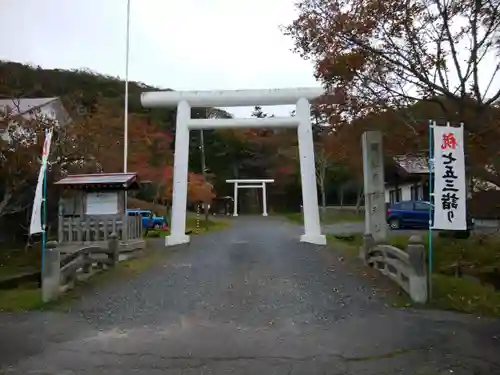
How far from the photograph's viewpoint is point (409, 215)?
26156 mm

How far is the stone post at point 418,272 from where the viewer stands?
841 cm

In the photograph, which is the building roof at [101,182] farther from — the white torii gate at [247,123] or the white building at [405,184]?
the white building at [405,184]

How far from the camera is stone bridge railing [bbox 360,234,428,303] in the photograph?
8.42 m

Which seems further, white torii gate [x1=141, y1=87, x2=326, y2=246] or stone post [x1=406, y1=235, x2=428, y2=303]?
white torii gate [x1=141, y1=87, x2=326, y2=246]

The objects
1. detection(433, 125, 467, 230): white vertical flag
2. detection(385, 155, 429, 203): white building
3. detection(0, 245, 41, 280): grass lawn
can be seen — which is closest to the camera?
detection(433, 125, 467, 230): white vertical flag

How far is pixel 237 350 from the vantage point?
5934 mm

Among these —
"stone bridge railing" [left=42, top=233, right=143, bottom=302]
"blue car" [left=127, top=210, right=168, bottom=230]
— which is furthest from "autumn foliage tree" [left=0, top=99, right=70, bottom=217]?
"blue car" [left=127, top=210, right=168, bottom=230]

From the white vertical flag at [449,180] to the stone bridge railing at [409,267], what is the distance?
1.65 feet

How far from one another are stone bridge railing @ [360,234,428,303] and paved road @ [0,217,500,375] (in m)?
0.59

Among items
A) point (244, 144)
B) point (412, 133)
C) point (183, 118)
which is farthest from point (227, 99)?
point (244, 144)

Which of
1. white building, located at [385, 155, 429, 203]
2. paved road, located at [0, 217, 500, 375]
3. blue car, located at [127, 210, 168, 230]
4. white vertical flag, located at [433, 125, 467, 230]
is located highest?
white building, located at [385, 155, 429, 203]

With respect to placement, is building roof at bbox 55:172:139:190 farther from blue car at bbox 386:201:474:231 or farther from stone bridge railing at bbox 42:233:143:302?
blue car at bbox 386:201:474:231

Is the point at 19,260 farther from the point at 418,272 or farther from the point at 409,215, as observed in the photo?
the point at 409,215

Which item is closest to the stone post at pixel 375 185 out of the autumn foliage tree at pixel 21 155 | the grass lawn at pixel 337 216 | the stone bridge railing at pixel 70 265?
the stone bridge railing at pixel 70 265
